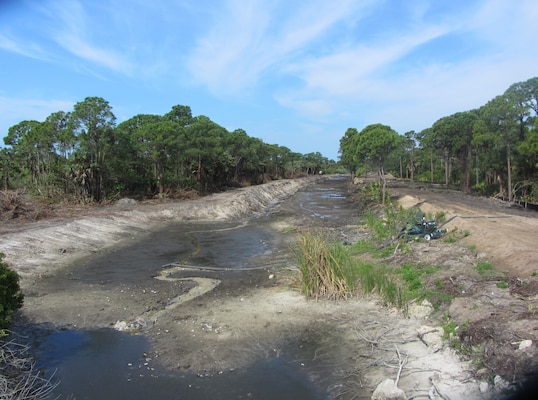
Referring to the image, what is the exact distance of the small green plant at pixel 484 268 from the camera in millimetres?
9745

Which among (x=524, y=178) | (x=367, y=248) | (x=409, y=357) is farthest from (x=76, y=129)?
(x=524, y=178)

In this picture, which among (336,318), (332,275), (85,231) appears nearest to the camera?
(336,318)

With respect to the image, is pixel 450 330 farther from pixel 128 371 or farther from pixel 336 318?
pixel 128 371

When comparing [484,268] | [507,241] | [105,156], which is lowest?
[484,268]

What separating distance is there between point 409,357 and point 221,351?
10.9ft

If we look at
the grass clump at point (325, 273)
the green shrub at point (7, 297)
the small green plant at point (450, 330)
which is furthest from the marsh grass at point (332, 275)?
the green shrub at point (7, 297)

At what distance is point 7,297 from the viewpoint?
7.31 m

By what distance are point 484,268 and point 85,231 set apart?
16.2 metres

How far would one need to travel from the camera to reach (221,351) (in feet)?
24.8

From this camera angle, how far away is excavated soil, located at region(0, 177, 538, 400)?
242 inches

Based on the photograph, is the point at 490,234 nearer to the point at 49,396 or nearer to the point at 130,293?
the point at 130,293

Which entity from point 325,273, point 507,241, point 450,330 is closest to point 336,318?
point 325,273

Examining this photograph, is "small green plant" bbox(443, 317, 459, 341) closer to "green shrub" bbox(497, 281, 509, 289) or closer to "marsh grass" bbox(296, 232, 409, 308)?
"green shrub" bbox(497, 281, 509, 289)

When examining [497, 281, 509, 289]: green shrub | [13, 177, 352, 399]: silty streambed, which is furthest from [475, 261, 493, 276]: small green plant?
[13, 177, 352, 399]: silty streambed
